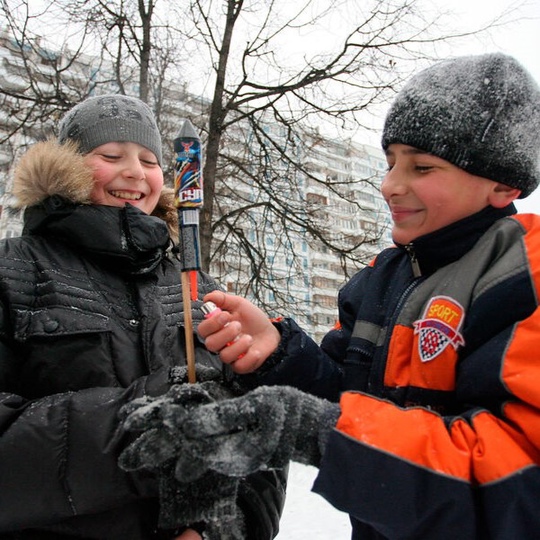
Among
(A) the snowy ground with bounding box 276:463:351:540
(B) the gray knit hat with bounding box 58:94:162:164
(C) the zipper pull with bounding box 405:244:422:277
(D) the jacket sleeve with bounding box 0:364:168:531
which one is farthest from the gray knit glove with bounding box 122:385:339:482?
(A) the snowy ground with bounding box 276:463:351:540

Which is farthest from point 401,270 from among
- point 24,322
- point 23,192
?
point 23,192

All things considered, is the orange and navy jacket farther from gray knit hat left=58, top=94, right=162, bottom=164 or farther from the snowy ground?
the snowy ground

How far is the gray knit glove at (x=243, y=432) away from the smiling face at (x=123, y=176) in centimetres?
104

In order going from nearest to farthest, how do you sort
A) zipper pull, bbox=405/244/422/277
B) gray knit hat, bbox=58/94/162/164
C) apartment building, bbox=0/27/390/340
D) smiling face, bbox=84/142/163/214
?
1. zipper pull, bbox=405/244/422/277
2. smiling face, bbox=84/142/163/214
3. gray knit hat, bbox=58/94/162/164
4. apartment building, bbox=0/27/390/340

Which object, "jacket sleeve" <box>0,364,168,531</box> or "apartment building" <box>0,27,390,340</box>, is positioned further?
"apartment building" <box>0,27,390,340</box>

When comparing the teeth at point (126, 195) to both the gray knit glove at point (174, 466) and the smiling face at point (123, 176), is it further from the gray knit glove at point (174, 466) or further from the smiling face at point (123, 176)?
the gray knit glove at point (174, 466)

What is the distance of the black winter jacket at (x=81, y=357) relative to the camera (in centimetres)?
124

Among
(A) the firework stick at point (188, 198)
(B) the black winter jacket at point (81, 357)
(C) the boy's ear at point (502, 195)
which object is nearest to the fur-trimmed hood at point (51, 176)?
(B) the black winter jacket at point (81, 357)

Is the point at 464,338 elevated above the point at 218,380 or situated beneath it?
elevated above

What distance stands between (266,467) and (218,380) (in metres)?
0.46

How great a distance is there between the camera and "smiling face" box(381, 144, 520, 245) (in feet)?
4.55

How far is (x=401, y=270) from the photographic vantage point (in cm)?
160

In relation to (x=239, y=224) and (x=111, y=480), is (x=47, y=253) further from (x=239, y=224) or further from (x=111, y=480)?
(x=239, y=224)

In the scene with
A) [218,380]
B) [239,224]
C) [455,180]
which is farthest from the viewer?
[239,224]
